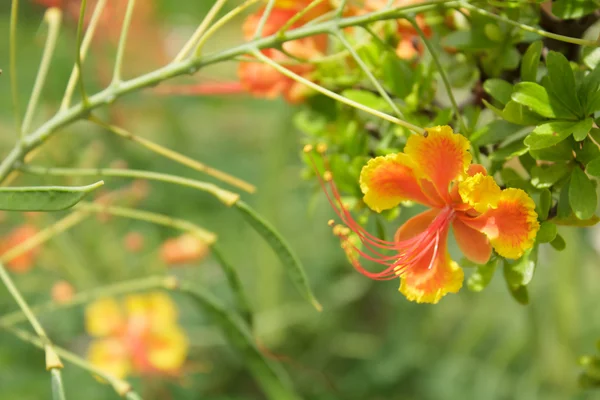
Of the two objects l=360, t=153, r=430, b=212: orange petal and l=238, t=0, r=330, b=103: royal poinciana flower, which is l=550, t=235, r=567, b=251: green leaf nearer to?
l=360, t=153, r=430, b=212: orange petal

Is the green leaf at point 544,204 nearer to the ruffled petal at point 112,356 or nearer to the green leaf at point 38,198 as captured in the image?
the green leaf at point 38,198

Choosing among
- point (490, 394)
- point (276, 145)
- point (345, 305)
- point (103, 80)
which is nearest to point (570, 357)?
point (490, 394)

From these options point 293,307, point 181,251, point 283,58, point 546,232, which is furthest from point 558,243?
point 293,307

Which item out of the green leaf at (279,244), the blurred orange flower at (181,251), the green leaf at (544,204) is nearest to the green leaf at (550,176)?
the green leaf at (544,204)

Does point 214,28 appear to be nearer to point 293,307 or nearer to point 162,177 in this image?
point 162,177

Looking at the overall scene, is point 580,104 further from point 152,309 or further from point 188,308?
point 188,308
